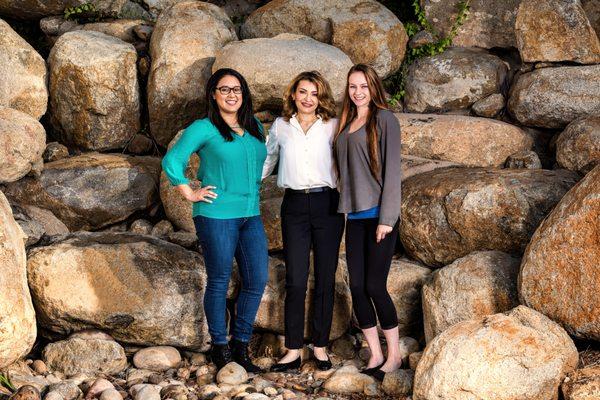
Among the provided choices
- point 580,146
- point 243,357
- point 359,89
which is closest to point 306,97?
point 359,89

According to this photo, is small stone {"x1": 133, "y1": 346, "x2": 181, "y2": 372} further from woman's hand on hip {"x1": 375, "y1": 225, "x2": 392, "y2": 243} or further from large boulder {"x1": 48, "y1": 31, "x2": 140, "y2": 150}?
large boulder {"x1": 48, "y1": 31, "x2": 140, "y2": 150}

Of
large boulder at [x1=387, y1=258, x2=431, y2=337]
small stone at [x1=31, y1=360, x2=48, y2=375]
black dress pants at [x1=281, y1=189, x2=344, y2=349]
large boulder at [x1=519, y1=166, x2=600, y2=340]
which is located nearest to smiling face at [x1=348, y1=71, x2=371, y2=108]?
black dress pants at [x1=281, y1=189, x2=344, y2=349]

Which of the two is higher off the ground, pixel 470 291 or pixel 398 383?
pixel 470 291

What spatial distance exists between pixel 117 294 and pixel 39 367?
808 mm

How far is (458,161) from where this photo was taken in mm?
8430

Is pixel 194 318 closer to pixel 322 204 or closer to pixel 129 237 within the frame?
pixel 129 237

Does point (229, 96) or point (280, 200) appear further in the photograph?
point (280, 200)

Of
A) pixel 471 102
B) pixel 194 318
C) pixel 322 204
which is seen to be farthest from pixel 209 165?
pixel 471 102

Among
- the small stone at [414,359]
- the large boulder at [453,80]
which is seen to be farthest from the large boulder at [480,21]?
the small stone at [414,359]

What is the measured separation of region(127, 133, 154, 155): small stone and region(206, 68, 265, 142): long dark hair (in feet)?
12.0

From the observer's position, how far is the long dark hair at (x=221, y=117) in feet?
20.2

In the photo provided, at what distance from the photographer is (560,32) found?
8789 mm

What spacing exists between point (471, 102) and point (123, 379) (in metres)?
5.02

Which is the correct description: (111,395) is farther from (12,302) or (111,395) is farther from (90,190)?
(90,190)
